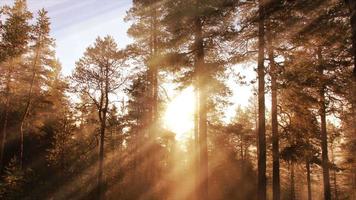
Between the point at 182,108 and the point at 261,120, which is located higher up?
the point at 182,108

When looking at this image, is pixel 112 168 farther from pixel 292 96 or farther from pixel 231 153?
pixel 292 96

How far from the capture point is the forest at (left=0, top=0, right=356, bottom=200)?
15031mm

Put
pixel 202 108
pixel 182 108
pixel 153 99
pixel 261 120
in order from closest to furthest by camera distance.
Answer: pixel 261 120 → pixel 202 108 → pixel 153 99 → pixel 182 108

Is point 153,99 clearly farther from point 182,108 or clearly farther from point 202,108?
point 202,108

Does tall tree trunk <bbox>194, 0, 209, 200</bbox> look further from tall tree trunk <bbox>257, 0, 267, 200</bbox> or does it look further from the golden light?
tall tree trunk <bbox>257, 0, 267, 200</bbox>

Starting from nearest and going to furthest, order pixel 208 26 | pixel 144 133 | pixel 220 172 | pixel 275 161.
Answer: pixel 275 161 < pixel 208 26 < pixel 144 133 < pixel 220 172

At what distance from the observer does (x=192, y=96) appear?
21.9 metres

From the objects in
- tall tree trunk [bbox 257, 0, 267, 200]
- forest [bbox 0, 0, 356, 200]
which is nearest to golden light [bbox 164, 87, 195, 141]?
forest [bbox 0, 0, 356, 200]

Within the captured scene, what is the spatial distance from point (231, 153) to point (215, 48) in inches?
709

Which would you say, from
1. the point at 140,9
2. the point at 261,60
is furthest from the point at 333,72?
the point at 140,9

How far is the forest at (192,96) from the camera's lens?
1503 centimetres

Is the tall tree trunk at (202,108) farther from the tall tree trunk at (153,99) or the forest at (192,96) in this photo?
the tall tree trunk at (153,99)

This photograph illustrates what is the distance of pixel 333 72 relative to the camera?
18.5 meters

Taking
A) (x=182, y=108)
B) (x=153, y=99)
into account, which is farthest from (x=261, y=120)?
(x=182, y=108)
